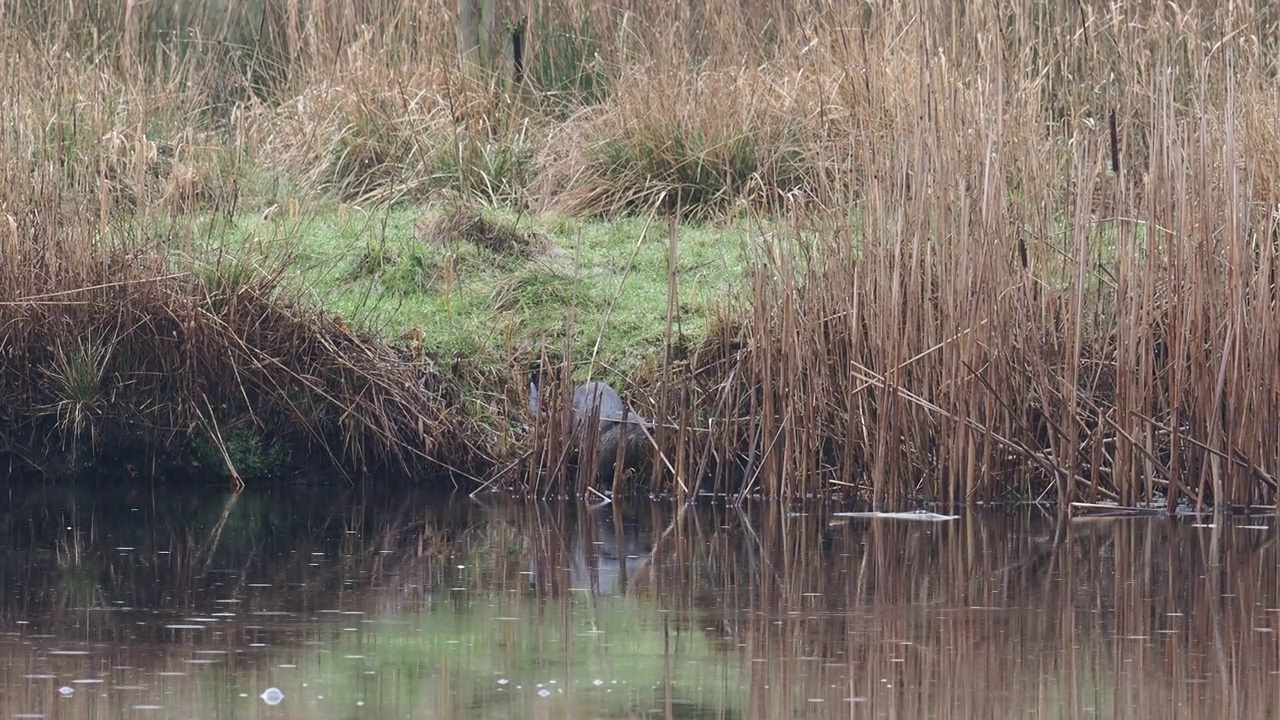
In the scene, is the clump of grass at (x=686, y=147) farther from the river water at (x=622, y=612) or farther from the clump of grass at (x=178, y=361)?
the river water at (x=622, y=612)

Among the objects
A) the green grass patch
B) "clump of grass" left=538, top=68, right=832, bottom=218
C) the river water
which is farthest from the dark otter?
"clump of grass" left=538, top=68, right=832, bottom=218

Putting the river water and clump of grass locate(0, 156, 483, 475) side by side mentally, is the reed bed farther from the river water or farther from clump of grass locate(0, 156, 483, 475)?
clump of grass locate(0, 156, 483, 475)

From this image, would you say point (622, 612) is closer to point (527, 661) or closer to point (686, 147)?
point (527, 661)

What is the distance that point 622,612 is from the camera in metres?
4.49

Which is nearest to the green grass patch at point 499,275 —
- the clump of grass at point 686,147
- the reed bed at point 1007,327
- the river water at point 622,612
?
the clump of grass at point 686,147

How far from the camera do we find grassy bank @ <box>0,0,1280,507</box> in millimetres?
6031

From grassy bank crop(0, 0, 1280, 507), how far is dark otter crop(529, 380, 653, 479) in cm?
10

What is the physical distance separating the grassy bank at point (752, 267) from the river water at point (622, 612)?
1.03 feet

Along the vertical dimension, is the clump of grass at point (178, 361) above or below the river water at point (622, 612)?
above

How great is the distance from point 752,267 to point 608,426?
78 centimetres

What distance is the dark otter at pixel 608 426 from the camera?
6.56m

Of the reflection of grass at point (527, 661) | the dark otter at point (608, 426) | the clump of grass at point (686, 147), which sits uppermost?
the clump of grass at point (686, 147)

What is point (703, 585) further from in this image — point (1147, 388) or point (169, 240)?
point (169, 240)

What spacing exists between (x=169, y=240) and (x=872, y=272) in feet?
8.45
